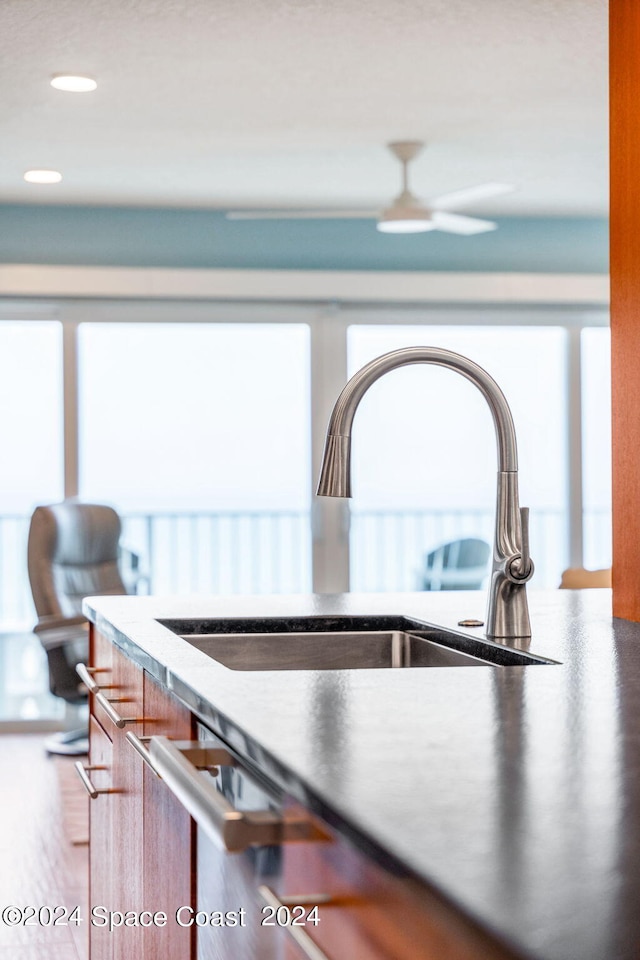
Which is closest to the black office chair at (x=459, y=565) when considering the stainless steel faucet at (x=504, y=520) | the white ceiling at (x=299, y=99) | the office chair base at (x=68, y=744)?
the white ceiling at (x=299, y=99)

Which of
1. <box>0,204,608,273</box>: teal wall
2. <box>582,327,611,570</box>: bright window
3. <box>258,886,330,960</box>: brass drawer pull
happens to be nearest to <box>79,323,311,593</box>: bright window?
<box>0,204,608,273</box>: teal wall

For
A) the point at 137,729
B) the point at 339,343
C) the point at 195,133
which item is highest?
the point at 195,133

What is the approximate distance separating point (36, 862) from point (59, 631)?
1.23 meters

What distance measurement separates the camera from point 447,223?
4.89m

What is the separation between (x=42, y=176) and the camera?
5.20 m

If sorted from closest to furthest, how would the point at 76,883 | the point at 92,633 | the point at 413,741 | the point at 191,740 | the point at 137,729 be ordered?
the point at 413,741 → the point at 191,740 → the point at 137,729 → the point at 92,633 → the point at 76,883

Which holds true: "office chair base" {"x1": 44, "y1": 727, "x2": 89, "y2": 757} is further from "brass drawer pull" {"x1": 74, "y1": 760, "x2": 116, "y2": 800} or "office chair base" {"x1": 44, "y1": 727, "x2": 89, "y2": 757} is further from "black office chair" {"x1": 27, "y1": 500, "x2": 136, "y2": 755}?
"brass drawer pull" {"x1": 74, "y1": 760, "x2": 116, "y2": 800}

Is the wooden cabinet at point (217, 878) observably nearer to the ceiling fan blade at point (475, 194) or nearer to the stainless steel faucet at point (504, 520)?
the stainless steel faucet at point (504, 520)

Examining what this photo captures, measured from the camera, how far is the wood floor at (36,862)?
303cm

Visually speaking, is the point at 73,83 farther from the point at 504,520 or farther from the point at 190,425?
the point at 504,520

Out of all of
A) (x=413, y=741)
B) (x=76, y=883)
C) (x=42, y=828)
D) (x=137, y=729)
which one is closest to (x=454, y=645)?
(x=137, y=729)

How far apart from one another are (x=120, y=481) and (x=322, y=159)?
1.93 meters

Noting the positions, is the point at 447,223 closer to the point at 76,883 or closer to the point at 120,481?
the point at 120,481

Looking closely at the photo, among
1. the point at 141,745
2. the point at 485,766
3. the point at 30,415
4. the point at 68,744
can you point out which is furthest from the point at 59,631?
the point at 485,766
